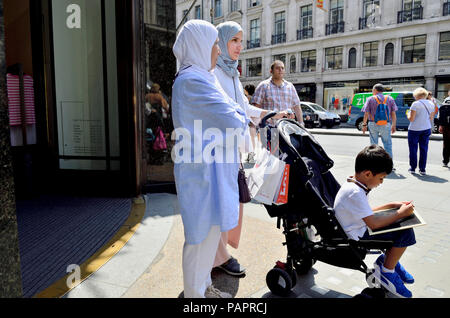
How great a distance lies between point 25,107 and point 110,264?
3.60m

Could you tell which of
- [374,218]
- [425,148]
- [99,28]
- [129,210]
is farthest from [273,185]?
[425,148]

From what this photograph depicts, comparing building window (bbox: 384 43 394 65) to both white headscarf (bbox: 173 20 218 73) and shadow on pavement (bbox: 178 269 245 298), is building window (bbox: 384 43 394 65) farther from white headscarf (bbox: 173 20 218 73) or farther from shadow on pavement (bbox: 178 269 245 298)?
white headscarf (bbox: 173 20 218 73)

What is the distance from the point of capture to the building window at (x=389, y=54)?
1153 inches

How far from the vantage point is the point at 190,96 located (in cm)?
232

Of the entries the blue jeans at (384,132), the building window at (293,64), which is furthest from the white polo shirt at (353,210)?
the building window at (293,64)

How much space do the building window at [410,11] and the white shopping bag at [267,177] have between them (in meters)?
30.5

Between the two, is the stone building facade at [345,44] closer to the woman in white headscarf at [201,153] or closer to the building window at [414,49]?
the building window at [414,49]

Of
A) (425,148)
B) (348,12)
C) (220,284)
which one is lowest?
(220,284)

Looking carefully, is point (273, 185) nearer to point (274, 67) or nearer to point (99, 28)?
point (274, 67)

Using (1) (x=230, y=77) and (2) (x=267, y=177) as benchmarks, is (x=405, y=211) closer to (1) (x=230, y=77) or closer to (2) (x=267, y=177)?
(2) (x=267, y=177)

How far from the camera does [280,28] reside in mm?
36750

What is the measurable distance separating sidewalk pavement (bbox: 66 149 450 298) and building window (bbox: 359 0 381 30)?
28.6 metres

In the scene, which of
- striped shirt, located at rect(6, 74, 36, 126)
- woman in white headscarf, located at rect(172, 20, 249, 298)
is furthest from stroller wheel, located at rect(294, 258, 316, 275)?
striped shirt, located at rect(6, 74, 36, 126)

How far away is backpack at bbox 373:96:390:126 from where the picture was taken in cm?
816
